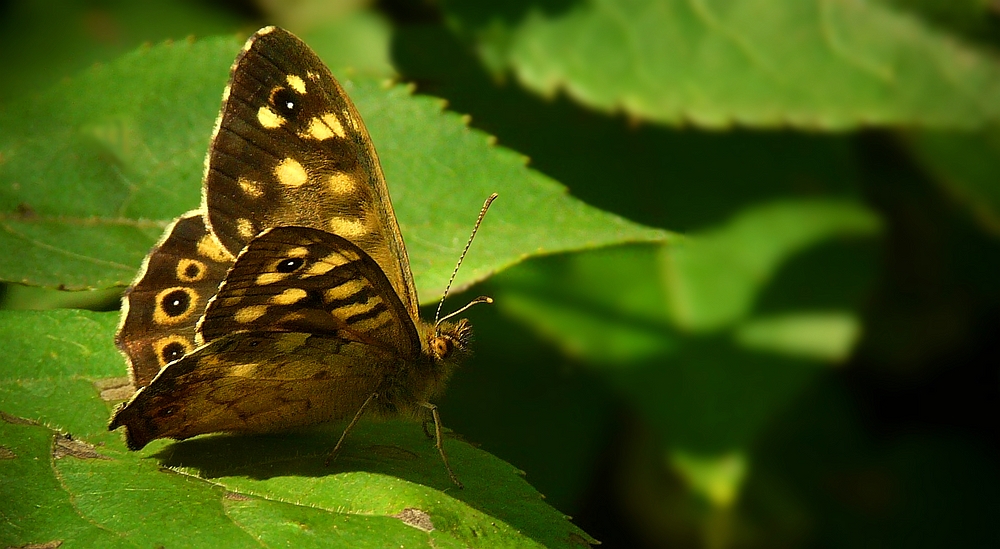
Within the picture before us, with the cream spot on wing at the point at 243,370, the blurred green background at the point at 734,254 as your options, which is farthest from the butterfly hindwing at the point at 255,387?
the blurred green background at the point at 734,254

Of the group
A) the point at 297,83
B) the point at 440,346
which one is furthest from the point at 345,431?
the point at 297,83

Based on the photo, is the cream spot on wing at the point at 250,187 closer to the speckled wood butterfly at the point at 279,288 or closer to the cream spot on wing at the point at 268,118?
the speckled wood butterfly at the point at 279,288

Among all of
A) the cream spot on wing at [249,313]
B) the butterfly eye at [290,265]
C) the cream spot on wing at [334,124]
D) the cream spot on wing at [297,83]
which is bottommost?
the cream spot on wing at [249,313]

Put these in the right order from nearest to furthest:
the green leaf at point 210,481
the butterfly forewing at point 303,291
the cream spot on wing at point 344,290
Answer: the green leaf at point 210,481
the butterfly forewing at point 303,291
the cream spot on wing at point 344,290

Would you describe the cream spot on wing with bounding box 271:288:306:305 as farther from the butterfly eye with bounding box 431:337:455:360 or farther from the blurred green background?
the blurred green background

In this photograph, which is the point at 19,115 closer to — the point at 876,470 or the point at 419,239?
the point at 419,239

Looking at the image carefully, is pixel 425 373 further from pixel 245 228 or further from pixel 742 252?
pixel 742 252

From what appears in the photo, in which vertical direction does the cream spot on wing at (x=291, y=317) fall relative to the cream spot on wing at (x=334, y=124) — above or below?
below
